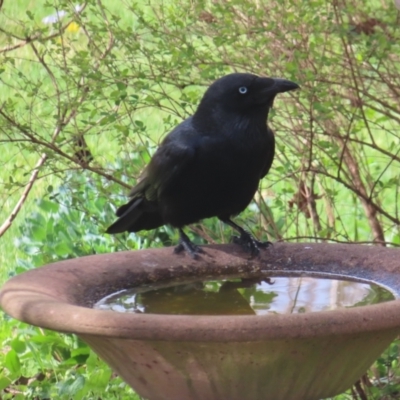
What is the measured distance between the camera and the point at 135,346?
2211 mm

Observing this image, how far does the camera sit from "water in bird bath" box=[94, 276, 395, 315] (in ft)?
8.59

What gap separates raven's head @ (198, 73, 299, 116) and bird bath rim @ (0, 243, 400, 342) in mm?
584

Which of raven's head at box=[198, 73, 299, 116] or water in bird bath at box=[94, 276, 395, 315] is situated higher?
raven's head at box=[198, 73, 299, 116]

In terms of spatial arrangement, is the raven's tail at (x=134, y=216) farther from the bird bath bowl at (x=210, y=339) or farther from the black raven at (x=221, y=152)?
the bird bath bowl at (x=210, y=339)

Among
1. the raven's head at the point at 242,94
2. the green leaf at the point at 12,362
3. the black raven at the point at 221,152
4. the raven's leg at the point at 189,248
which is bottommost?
the green leaf at the point at 12,362

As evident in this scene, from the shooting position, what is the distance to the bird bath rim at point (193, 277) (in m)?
1.99

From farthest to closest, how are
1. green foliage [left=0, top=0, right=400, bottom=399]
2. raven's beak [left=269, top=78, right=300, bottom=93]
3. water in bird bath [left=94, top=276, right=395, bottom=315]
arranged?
1. green foliage [left=0, top=0, right=400, bottom=399]
2. raven's beak [left=269, top=78, right=300, bottom=93]
3. water in bird bath [left=94, top=276, right=395, bottom=315]

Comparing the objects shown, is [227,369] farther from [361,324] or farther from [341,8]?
[341,8]

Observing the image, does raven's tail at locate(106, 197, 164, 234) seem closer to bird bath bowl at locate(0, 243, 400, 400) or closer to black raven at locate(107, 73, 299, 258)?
black raven at locate(107, 73, 299, 258)

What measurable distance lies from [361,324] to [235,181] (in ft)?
4.67

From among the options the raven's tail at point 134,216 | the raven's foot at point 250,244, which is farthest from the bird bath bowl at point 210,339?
the raven's tail at point 134,216

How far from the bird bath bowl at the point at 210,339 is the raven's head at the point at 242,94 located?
87 centimetres

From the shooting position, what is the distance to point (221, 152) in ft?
11.0

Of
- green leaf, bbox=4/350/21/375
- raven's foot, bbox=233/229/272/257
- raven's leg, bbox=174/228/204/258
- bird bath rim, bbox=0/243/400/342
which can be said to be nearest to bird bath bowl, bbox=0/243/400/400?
bird bath rim, bbox=0/243/400/342
